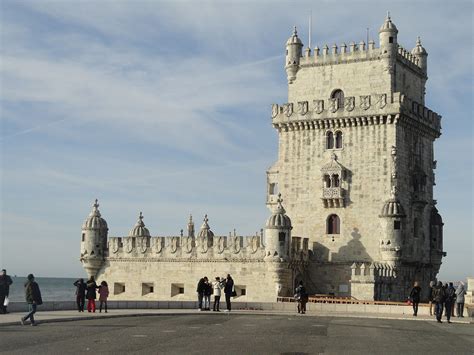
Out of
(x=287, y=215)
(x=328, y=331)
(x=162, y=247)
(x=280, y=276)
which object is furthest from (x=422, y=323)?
(x=162, y=247)

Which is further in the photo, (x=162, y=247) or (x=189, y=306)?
(x=162, y=247)

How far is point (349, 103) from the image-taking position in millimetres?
59188

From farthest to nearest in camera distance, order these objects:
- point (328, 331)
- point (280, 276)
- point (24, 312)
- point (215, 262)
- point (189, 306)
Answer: point (215, 262) < point (280, 276) < point (189, 306) < point (24, 312) < point (328, 331)

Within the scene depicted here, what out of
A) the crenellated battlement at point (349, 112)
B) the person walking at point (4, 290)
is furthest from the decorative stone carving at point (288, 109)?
the person walking at point (4, 290)

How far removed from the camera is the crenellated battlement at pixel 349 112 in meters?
57.9

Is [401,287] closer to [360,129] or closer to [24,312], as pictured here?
[360,129]

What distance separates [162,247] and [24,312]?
941 inches

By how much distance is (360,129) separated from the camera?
194 ft

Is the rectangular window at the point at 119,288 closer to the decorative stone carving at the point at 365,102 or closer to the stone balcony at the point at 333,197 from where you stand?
the stone balcony at the point at 333,197

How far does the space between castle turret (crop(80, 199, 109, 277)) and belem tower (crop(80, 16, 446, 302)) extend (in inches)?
3.1

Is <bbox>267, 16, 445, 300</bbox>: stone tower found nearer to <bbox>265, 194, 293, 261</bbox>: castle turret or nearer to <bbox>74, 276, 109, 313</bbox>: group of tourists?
<bbox>265, 194, 293, 261</bbox>: castle turret

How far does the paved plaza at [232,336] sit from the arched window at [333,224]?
20.9 metres

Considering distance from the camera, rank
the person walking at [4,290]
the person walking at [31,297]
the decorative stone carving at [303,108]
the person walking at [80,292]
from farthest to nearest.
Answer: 1. the decorative stone carving at [303,108]
2. the person walking at [80,292]
3. the person walking at [4,290]
4. the person walking at [31,297]

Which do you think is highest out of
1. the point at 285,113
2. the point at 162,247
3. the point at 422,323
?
the point at 285,113
